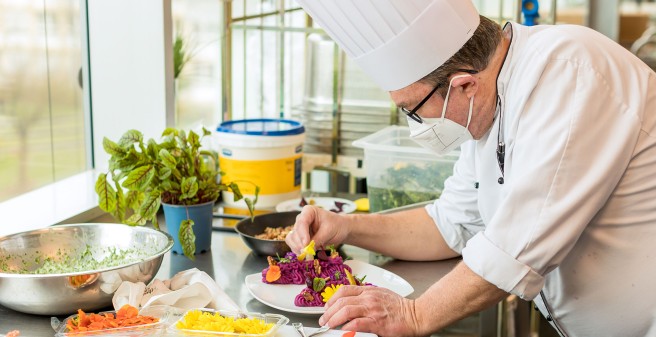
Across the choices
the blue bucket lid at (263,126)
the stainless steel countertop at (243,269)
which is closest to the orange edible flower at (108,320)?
the stainless steel countertop at (243,269)

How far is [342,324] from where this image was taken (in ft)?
Result: 5.13

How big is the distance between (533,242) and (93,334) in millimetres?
757

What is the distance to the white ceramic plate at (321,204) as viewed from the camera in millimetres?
2311

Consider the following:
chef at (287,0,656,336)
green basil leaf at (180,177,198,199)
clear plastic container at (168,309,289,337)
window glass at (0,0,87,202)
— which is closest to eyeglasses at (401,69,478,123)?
chef at (287,0,656,336)

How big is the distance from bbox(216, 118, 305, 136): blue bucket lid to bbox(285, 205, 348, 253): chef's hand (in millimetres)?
497

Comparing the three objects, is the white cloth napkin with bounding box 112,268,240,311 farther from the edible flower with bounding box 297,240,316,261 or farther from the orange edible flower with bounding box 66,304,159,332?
the edible flower with bounding box 297,240,316,261

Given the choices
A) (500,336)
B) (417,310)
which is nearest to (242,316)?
(417,310)

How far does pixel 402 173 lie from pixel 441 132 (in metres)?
0.66

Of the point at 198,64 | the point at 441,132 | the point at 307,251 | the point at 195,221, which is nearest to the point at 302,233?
the point at 307,251

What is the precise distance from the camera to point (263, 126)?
8.33 ft

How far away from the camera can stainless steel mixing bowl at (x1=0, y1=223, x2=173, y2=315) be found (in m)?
1.52

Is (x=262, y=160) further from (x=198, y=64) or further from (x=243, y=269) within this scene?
(x=198, y=64)

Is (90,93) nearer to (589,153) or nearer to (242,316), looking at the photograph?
(242,316)

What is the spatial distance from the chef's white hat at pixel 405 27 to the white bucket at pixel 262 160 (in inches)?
31.5
